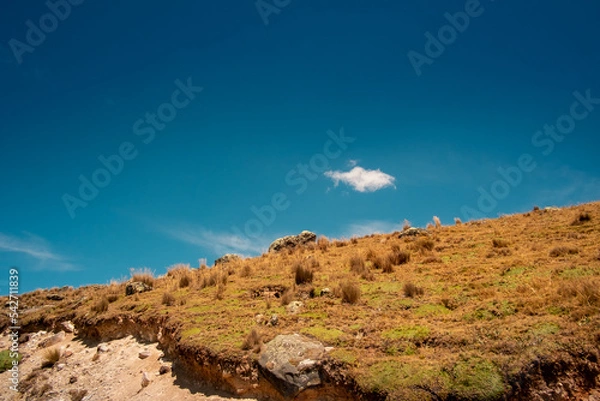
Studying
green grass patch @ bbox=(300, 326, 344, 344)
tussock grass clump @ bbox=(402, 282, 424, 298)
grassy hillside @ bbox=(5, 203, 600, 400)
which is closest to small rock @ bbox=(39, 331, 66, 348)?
grassy hillside @ bbox=(5, 203, 600, 400)

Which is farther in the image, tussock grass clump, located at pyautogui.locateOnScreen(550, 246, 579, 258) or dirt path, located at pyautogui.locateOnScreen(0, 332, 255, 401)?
tussock grass clump, located at pyautogui.locateOnScreen(550, 246, 579, 258)

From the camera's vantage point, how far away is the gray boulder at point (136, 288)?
1662cm

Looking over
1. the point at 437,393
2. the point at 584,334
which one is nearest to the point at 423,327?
the point at 437,393

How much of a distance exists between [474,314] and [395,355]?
2329mm

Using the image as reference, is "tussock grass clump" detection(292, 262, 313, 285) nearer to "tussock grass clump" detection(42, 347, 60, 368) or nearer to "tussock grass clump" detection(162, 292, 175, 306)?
"tussock grass clump" detection(162, 292, 175, 306)

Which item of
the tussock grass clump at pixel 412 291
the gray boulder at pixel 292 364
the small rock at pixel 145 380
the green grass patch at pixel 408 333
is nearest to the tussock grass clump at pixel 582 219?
the tussock grass clump at pixel 412 291

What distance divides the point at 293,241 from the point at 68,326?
40.8 feet

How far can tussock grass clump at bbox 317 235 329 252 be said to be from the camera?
20600 mm

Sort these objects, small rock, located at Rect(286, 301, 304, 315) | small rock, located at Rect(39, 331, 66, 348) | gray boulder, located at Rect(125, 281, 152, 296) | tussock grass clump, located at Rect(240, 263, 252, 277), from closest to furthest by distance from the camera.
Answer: small rock, located at Rect(286, 301, 304, 315) < small rock, located at Rect(39, 331, 66, 348) < tussock grass clump, located at Rect(240, 263, 252, 277) < gray boulder, located at Rect(125, 281, 152, 296)

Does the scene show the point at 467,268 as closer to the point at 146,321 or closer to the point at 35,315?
the point at 146,321

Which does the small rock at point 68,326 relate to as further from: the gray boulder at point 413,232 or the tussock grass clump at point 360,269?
the gray boulder at point 413,232

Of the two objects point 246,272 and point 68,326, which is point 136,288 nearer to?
point 68,326

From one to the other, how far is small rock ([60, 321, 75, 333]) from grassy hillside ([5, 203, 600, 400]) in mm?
369

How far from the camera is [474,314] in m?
8.34
